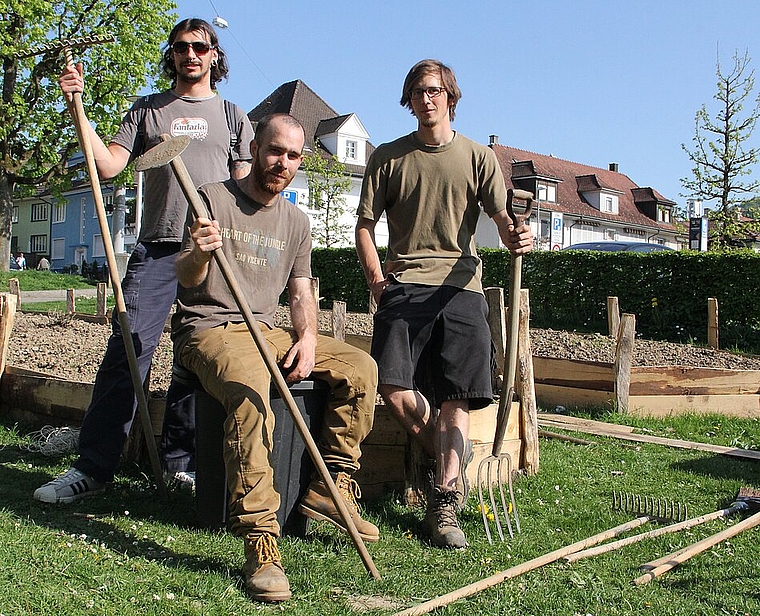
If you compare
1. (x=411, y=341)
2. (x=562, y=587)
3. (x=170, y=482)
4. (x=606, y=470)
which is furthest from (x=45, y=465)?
(x=606, y=470)

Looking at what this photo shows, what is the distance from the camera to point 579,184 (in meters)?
52.8

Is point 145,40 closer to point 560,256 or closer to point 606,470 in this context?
point 560,256

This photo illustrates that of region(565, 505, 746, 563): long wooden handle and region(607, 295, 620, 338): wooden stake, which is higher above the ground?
region(607, 295, 620, 338): wooden stake

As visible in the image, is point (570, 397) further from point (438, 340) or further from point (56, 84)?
point (56, 84)

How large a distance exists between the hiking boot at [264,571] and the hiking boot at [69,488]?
120 centimetres

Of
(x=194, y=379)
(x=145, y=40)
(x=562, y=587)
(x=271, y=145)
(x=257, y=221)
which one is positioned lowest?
(x=562, y=587)

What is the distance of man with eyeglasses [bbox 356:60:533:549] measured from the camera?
13.3 feet

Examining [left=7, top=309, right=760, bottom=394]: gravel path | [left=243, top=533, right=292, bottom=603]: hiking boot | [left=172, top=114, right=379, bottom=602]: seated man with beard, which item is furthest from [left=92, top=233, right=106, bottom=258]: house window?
[left=243, top=533, right=292, bottom=603]: hiking boot

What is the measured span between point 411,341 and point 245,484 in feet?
4.17

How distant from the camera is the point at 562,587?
3152 mm

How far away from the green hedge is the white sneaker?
1046 centimetres

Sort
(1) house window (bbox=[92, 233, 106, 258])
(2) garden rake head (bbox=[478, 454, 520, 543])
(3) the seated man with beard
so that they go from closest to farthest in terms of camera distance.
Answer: (3) the seated man with beard → (2) garden rake head (bbox=[478, 454, 520, 543]) → (1) house window (bbox=[92, 233, 106, 258])

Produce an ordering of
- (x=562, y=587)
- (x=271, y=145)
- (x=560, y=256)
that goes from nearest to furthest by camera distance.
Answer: (x=562, y=587)
(x=271, y=145)
(x=560, y=256)

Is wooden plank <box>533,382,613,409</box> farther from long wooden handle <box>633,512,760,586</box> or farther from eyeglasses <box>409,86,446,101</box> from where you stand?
eyeglasses <box>409,86,446,101</box>
